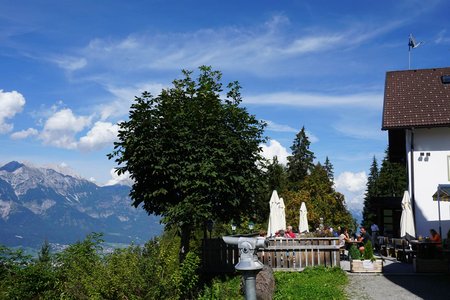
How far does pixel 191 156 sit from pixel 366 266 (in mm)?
6827

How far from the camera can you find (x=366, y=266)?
626 inches

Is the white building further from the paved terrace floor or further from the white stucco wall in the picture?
the paved terrace floor

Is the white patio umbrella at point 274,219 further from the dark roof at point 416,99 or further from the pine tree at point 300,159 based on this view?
the pine tree at point 300,159

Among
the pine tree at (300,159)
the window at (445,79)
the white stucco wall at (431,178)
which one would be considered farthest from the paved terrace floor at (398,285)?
the pine tree at (300,159)

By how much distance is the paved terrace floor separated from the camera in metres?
12.3

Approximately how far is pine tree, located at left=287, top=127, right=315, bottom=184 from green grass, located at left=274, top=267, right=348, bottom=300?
5377 centimetres

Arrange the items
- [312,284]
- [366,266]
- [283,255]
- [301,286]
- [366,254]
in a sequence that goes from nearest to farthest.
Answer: [301,286]
[312,284]
[366,266]
[366,254]
[283,255]

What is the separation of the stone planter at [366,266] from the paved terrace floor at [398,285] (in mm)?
→ 154

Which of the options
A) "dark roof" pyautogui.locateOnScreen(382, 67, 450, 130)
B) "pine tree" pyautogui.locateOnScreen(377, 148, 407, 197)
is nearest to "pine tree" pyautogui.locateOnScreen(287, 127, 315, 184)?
"pine tree" pyautogui.locateOnScreen(377, 148, 407, 197)

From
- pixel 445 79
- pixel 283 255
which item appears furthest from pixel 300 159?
pixel 283 255

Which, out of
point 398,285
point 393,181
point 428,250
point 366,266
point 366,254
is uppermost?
point 393,181

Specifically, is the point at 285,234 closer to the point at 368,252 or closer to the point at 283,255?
the point at 283,255

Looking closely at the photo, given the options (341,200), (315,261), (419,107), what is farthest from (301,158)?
(315,261)

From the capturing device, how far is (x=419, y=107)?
2367cm
